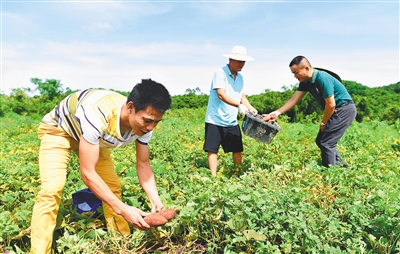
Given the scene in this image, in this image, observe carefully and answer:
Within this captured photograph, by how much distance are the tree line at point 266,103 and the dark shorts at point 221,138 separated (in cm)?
823

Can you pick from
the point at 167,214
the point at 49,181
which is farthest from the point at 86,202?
the point at 167,214

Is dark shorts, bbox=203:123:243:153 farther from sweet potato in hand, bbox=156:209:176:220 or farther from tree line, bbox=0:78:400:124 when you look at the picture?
tree line, bbox=0:78:400:124

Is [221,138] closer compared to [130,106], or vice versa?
[130,106]

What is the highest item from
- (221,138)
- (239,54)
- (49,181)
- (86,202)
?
(239,54)

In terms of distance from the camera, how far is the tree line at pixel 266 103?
1337cm

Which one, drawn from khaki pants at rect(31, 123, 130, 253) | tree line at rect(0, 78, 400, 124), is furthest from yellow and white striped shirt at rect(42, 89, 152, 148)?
tree line at rect(0, 78, 400, 124)

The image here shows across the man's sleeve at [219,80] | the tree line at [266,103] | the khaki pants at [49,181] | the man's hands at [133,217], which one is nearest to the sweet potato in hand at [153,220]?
the man's hands at [133,217]

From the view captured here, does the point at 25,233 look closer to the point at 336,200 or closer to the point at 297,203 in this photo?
the point at 297,203

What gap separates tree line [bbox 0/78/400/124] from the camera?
13367mm

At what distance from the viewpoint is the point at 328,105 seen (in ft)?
14.9

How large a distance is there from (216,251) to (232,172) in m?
2.21

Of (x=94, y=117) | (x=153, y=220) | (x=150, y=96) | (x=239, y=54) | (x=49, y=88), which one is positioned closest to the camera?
(x=150, y=96)

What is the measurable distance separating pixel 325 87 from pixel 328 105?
22cm

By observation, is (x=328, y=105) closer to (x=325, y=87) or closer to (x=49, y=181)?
(x=325, y=87)
